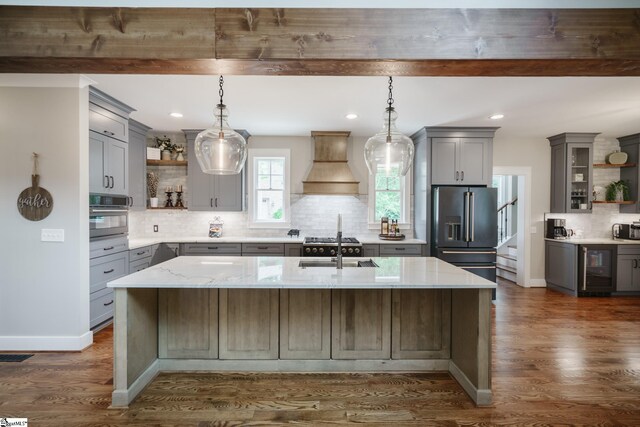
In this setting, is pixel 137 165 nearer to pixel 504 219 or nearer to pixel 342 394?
pixel 342 394

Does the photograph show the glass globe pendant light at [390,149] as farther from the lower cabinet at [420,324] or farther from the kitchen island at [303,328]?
the lower cabinet at [420,324]

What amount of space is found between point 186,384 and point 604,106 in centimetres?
533

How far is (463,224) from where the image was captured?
15.9 ft

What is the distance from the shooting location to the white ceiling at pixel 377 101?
3.24 meters

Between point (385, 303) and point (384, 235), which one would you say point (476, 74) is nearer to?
point (385, 303)

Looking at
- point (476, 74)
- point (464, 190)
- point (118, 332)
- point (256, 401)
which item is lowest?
point (256, 401)

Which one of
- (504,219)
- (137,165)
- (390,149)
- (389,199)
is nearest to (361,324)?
(390,149)

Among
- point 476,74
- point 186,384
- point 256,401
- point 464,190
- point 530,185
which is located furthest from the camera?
point 530,185

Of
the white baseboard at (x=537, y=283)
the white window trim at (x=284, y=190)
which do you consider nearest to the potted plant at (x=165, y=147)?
the white window trim at (x=284, y=190)

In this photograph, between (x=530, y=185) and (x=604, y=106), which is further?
(x=530, y=185)

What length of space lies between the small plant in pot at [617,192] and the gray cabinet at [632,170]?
0.07 meters

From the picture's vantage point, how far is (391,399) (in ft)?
7.90

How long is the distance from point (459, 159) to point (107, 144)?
15.2ft

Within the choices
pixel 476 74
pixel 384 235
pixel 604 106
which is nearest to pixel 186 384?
pixel 476 74
